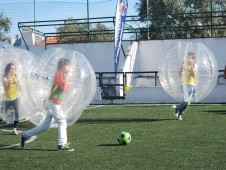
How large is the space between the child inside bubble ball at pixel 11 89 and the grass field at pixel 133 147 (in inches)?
25.5

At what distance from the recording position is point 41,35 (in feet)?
101

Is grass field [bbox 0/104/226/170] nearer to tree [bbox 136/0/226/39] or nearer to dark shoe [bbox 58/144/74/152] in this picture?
dark shoe [bbox 58/144/74/152]

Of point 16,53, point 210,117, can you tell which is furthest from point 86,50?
point 16,53

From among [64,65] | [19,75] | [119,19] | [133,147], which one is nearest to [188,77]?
[19,75]

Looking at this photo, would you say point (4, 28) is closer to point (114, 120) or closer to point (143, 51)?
point (143, 51)

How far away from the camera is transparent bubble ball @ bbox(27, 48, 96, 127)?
342 inches

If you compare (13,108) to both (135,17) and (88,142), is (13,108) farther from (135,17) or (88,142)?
(135,17)

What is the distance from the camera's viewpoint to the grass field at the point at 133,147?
734 cm

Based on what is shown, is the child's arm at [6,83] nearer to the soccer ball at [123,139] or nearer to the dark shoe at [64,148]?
the dark shoe at [64,148]

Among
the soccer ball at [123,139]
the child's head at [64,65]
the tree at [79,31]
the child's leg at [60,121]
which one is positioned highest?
the tree at [79,31]

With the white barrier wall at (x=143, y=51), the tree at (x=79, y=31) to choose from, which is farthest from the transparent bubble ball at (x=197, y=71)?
the tree at (x=79, y=31)

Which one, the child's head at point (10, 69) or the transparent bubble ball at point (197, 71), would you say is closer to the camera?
the child's head at point (10, 69)

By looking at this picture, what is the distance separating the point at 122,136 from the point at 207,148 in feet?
4.94

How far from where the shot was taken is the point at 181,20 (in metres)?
33.7
